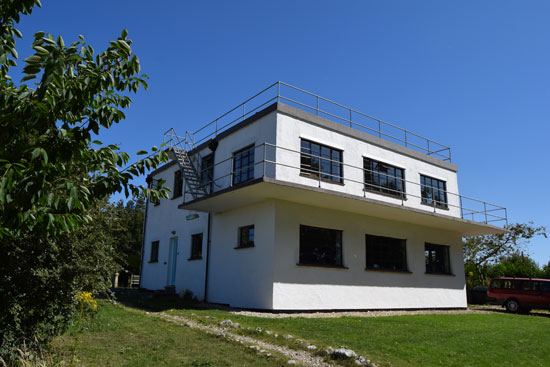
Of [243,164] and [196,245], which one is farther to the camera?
[196,245]

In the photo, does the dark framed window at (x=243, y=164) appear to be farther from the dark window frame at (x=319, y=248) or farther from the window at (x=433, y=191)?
the window at (x=433, y=191)

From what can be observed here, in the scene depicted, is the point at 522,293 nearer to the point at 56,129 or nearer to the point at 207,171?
the point at 207,171

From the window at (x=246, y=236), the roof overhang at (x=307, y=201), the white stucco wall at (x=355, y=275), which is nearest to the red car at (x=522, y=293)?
the white stucco wall at (x=355, y=275)

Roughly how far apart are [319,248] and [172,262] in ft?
26.7

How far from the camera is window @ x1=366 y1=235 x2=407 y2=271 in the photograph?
17.2 metres

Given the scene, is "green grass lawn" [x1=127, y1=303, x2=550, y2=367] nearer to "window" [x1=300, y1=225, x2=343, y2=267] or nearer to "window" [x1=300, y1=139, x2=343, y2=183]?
"window" [x1=300, y1=225, x2=343, y2=267]

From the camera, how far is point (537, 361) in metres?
8.44

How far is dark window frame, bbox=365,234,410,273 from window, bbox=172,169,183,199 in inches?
356

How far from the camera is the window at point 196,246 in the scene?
18.2 m

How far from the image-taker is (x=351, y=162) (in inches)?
660

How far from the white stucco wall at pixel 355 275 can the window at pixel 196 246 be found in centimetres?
516

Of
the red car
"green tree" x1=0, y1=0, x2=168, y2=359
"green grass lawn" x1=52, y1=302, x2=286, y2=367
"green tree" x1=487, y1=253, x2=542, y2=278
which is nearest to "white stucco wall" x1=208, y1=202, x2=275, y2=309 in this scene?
"green grass lawn" x1=52, y1=302, x2=286, y2=367

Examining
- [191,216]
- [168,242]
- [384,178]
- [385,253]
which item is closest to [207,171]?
[191,216]

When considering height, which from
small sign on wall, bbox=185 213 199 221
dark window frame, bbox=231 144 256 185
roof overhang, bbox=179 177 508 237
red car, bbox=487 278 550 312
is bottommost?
red car, bbox=487 278 550 312
